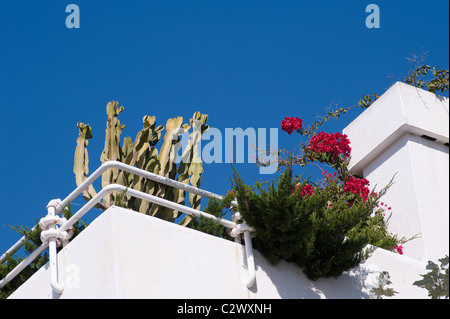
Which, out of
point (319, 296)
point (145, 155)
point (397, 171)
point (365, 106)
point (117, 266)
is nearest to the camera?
point (117, 266)

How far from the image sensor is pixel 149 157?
8422 millimetres

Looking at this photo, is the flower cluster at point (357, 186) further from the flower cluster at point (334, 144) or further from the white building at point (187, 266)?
the white building at point (187, 266)

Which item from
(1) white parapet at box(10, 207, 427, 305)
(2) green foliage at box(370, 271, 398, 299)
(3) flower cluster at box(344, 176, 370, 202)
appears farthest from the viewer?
(3) flower cluster at box(344, 176, 370, 202)

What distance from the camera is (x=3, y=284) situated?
7.53 meters

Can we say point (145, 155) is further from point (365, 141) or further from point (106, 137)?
point (365, 141)

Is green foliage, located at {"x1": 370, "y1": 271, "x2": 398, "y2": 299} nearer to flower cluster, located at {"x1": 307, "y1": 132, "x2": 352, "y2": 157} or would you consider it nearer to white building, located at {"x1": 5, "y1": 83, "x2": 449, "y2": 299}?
white building, located at {"x1": 5, "y1": 83, "x2": 449, "y2": 299}

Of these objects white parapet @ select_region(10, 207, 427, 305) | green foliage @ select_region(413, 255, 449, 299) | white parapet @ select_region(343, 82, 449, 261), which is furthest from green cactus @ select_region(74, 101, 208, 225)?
green foliage @ select_region(413, 255, 449, 299)

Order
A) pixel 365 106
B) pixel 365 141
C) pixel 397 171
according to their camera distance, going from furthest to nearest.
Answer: pixel 365 106 → pixel 365 141 → pixel 397 171

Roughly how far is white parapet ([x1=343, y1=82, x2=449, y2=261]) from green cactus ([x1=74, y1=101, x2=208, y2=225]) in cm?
216

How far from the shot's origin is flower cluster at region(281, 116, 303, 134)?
11.0 meters

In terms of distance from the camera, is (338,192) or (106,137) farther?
(338,192)

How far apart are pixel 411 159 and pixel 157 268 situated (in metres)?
3.79
